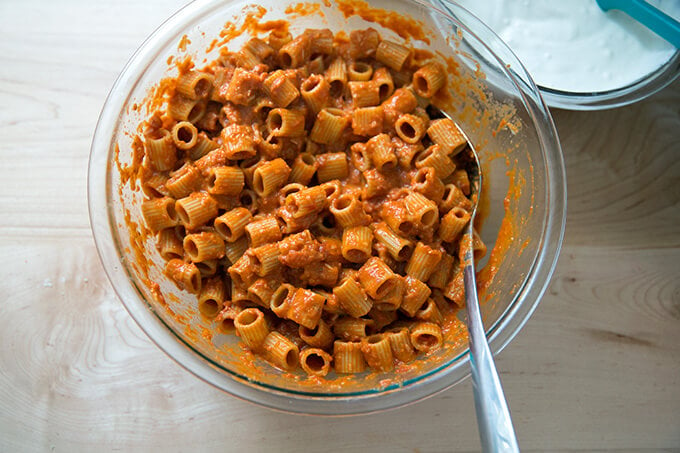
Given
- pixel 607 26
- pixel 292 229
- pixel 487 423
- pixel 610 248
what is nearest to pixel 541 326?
pixel 610 248

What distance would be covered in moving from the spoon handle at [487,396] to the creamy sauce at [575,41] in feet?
3.33

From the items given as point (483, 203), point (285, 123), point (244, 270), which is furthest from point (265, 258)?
point (483, 203)

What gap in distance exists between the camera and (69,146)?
6.83ft

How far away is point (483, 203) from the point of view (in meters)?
1.97

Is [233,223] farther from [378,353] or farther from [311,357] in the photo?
[378,353]

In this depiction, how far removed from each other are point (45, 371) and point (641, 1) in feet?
8.26

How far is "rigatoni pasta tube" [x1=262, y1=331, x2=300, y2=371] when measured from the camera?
65.6 inches

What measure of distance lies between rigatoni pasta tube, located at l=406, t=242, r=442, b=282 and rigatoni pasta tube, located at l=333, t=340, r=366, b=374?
11.2 inches

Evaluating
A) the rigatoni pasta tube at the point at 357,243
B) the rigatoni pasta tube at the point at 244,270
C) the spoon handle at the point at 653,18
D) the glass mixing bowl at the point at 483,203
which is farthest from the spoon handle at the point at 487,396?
the spoon handle at the point at 653,18

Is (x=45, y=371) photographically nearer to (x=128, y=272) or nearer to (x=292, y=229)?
(x=128, y=272)

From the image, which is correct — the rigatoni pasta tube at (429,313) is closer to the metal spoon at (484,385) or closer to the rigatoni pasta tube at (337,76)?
the metal spoon at (484,385)

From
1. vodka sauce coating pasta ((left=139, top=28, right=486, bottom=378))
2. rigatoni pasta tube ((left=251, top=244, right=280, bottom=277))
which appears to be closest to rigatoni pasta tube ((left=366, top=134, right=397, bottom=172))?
vodka sauce coating pasta ((left=139, top=28, right=486, bottom=378))

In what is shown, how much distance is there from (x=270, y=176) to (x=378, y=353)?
0.63 m

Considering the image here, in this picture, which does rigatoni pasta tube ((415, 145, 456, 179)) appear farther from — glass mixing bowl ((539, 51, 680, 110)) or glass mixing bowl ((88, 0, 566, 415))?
glass mixing bowl ((539, 51, 680, 110))
